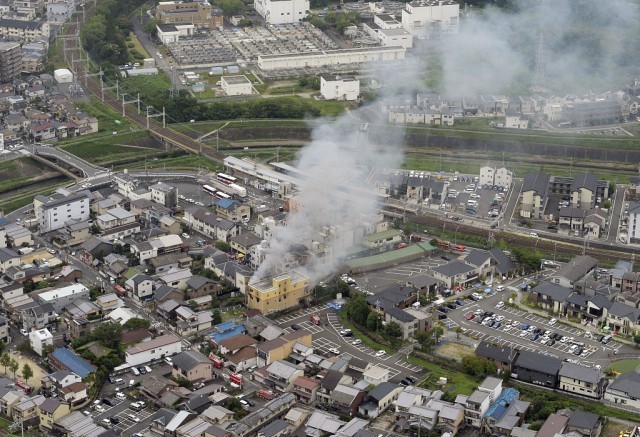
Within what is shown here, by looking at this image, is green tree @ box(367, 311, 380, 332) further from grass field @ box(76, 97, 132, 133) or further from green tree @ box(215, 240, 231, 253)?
grass field @ box(76, 97, 132, 133)

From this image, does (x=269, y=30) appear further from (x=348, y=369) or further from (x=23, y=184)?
→ (x=348, y=369)

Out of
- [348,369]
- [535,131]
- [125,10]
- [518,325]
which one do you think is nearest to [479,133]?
[535,131]

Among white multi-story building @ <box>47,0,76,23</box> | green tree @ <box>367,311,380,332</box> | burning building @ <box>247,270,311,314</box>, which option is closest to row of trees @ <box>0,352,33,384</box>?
burning building @ <box>247,270,311,314</box>

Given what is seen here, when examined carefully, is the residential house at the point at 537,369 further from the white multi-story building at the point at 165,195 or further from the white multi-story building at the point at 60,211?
the white multi-story building at the point at 60,211

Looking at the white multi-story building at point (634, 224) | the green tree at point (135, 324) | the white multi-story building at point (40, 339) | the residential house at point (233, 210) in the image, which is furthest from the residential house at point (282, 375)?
the white multi-story building at point (634, 224)

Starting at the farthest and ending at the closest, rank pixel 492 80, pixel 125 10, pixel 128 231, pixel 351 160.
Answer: pixel 125 10
pixel 492 80
pixel 351 160
pixel 128 231

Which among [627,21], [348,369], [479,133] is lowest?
[348,369]

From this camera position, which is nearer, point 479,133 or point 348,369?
point 348,369
